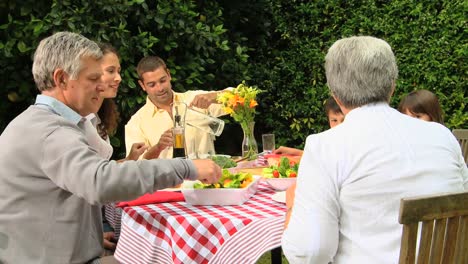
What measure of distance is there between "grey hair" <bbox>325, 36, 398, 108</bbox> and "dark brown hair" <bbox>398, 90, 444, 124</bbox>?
200 cm

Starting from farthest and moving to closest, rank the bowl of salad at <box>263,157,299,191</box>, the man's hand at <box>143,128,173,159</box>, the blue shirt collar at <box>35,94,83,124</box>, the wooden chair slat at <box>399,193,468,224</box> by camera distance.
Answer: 1. the man's hand at <box>143,128,173,159</box>
2. the bowl of salad at <box>263,157,299,191</box>
3. the blue shirt collar at <box>35,94,83,124</box>
4. the wooden chair slat at <box>399,193,468,224</box>

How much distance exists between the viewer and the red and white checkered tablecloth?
2125 mm

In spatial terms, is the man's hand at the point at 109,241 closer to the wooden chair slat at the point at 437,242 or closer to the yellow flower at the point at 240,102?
the yellow flower at the point at 240,102

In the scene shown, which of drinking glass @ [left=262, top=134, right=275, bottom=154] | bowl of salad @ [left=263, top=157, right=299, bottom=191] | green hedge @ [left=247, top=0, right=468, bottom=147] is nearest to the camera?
bowl of salad @ [left=263, top=157, right=299, bottom=191]

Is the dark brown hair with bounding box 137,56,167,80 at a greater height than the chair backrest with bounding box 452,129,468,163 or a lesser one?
greater

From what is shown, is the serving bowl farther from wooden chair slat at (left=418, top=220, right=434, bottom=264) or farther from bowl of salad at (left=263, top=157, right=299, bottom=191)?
wooden chair slat at (left=418, top=220, right=434, bottom=264)

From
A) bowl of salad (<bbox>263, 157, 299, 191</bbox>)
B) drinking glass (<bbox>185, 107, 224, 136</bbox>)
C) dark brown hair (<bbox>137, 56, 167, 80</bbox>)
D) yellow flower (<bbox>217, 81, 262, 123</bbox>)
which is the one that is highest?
dark brown hair (<bbox>137, 56, 167, 80</bbox>)

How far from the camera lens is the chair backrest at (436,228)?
1.56m

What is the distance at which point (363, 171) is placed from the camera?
1.74 meters

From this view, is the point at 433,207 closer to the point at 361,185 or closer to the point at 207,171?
the point at 361,185

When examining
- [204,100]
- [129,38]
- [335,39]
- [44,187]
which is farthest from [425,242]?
[335,39]

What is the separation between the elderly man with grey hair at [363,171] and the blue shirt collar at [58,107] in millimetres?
855

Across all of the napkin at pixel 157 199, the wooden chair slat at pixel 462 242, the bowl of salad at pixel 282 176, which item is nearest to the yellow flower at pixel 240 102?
the bowl of salad at pixel 282 176

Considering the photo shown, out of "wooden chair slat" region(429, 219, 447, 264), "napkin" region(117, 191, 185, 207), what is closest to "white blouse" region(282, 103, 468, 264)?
"wooden chair slat" region(429, 219, 447, 264)
